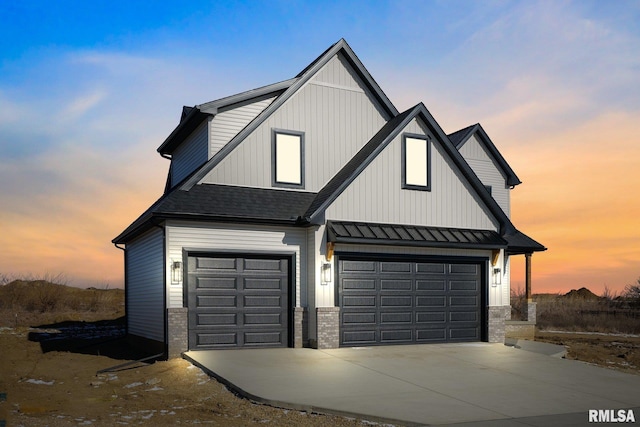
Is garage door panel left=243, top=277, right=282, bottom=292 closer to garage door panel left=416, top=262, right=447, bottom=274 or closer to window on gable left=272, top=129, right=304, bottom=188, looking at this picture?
window on gable left=272, top=129, right=304, bottom=188

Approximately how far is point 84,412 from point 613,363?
1560cm

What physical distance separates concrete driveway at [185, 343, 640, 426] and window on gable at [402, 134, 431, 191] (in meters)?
4.94

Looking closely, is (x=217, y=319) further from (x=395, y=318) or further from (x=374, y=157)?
(x=374, y=157)

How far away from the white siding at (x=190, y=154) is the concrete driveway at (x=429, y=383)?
21.5 ft

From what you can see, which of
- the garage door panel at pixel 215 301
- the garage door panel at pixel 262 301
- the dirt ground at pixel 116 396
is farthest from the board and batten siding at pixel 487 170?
the dirt ground at pixel 116 396

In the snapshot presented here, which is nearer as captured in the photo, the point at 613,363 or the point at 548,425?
the point at 548,425

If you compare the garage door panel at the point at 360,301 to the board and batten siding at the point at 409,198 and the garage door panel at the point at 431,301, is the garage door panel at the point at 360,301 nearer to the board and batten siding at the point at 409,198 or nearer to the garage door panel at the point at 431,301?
the garage door panel at the point at 431,301

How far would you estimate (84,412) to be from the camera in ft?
37.4

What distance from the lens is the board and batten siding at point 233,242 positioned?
17.0 metres

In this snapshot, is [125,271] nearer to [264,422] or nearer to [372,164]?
[372,164]

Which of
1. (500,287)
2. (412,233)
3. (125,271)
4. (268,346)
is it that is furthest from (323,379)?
(125,271)

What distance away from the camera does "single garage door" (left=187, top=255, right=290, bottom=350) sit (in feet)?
57.0

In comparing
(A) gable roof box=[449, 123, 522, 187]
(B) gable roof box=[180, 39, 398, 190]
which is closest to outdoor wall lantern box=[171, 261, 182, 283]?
(B) gable roof box=[180, 39, 398, 190]

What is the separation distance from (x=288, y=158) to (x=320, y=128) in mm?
1501
